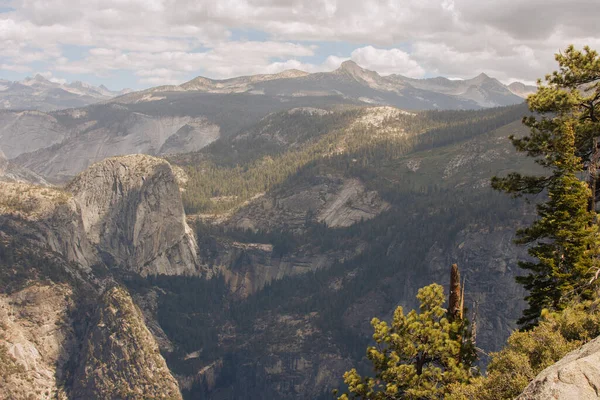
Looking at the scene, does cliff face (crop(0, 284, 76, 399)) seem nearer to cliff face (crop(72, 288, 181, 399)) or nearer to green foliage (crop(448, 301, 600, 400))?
cliff face (crop(72, 288, 181, 399))

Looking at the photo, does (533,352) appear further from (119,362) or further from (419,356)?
(119,362)

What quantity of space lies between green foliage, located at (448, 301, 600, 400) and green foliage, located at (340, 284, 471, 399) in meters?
5.11

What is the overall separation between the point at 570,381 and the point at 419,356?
18533 millimetres

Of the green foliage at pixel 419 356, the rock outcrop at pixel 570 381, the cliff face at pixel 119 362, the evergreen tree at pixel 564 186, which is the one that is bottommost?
the cliff face at pixel 119 362

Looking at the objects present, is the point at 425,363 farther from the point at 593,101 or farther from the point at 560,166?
the point at 593,101

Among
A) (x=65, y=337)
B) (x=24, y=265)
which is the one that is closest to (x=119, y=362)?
(x=65, y=337)

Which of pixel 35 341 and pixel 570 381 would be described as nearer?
pixel 570 381

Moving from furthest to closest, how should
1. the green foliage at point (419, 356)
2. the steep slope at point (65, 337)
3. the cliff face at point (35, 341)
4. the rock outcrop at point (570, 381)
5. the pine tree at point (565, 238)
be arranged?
the steep slope at point (65, 337)
the cliff face at point (35, 341)
the pine tree at point (565, 238)
the green foliage at point (419, 356)
the rock outcrop at point (570, 381)

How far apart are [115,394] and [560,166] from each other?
543 feet

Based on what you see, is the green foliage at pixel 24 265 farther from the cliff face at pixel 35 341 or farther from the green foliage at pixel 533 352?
the green foliage at pixel 533 352

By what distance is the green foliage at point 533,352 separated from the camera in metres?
31.7

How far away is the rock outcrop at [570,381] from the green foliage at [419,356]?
1347cm

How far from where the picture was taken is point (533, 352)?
3362 cm

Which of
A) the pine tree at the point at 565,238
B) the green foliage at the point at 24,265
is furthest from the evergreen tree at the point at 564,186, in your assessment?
the green foliage at the point at 24,265
